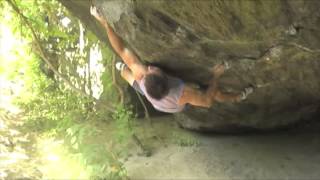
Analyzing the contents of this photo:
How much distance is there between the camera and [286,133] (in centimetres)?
668

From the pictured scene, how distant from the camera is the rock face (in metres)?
3.58

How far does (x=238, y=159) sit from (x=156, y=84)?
2078 mm

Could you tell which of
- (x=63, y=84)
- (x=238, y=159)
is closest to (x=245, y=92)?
(x=238, y=159)

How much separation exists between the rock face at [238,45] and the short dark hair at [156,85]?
0.25 meters

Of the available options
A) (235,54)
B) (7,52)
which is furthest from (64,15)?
(235,54)

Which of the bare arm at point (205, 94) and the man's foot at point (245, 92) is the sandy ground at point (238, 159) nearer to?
the man's foot at point (245, 92)

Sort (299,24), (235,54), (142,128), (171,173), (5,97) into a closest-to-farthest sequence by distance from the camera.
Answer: (299,24), (235,54), (171,173), (142,128), (5,97)

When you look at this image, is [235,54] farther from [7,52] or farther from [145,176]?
[7,52]

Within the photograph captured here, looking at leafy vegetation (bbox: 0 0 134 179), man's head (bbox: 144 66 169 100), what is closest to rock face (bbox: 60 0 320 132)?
man's head (bbox: 144 66 169 100)

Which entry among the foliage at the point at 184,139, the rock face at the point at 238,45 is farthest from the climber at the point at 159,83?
the foliage at the point at 184,139

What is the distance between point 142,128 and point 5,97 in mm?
3575

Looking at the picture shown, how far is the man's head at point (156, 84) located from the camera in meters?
4.64

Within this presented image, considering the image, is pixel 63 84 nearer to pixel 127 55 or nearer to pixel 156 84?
pixel 127 55

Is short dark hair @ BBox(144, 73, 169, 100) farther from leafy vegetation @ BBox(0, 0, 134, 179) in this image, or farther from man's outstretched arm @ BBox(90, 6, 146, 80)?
leafy vegetation @ BBox(0, 0, 134, 179)
